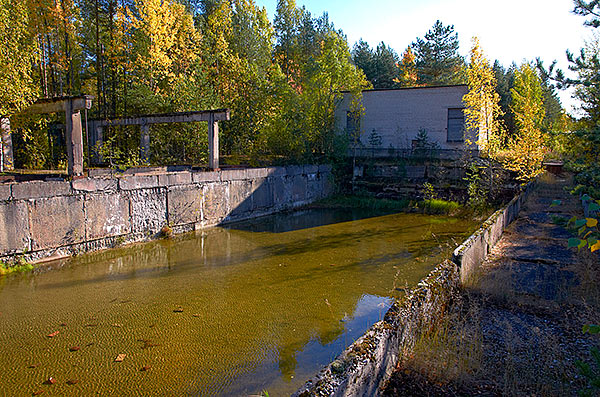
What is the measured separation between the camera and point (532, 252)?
336 inches

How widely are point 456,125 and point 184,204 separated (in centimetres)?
1448

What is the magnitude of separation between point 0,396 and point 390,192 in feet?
53.7

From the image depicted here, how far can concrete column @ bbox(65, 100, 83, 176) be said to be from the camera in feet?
31.8

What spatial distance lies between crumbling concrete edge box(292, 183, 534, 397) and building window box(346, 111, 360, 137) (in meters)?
15.5

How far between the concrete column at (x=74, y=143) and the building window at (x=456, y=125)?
16.7m

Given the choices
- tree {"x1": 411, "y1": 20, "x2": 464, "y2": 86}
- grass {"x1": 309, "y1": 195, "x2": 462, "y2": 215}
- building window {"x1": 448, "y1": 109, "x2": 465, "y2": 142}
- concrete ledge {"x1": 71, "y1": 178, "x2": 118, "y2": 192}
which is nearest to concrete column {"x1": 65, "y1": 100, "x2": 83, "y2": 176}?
concrete ledge {"x1": 71, "y1": 178, "x2": 118, "y2": 192}

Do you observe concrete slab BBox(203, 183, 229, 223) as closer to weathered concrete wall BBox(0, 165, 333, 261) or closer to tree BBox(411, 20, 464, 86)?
weathered concrete wall BBox(0, 165, 333, 261)

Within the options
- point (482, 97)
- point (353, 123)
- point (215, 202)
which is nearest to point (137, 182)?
point (215, 202)

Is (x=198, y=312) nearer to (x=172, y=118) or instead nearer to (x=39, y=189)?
(x=39, y=189)

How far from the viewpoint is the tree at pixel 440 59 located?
3869 centimetres

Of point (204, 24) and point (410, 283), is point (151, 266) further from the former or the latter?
point (204, 24)

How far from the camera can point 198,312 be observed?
6441 mm

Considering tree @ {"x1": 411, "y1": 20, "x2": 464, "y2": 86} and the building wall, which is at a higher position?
tree @ {"x1": 411, "y1": 20, "x2": 464, "y2": 86}

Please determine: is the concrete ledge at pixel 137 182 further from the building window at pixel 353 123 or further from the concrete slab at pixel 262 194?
the building window at pixel 353 123
